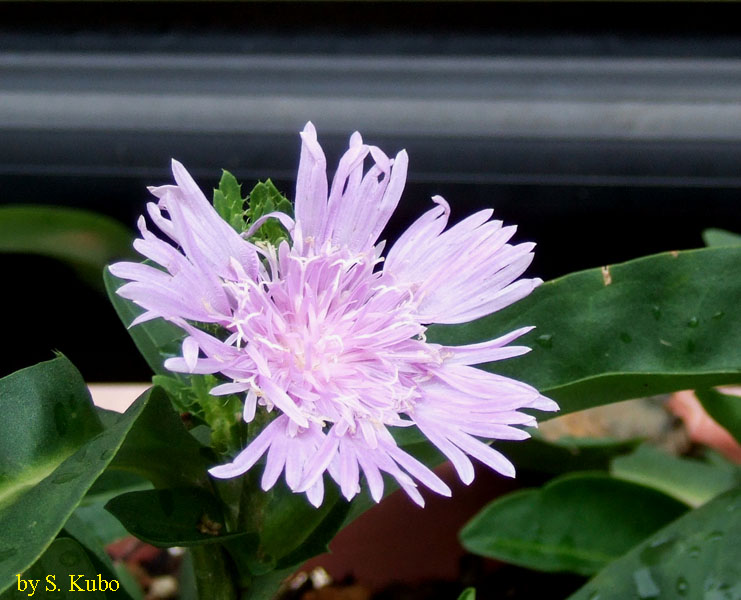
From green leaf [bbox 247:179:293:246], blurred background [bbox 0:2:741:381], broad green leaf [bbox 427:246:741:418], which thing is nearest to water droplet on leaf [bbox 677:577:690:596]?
broad green leaf [bbox 427:246:741:418]

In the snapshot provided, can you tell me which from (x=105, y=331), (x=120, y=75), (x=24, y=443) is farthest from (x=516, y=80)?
(x=24, y=443)

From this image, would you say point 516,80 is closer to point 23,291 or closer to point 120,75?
point 120,75

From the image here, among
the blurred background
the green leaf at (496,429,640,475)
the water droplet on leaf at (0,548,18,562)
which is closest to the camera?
the water droplet on leaf at (0,548,18,562)

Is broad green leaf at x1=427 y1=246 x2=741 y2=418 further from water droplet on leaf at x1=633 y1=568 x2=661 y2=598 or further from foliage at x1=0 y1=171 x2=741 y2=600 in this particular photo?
water droplet on leaf at x1=633 y1=568 x2=661 y2=598

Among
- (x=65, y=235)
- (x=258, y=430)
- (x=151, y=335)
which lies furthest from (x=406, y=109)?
(x=258, y=430)

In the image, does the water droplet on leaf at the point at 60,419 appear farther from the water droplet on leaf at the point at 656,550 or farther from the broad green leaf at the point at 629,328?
the water droplet on leaf at the point at 656,550
